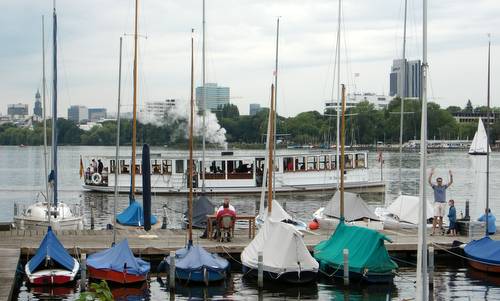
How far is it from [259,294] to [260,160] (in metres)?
39.0

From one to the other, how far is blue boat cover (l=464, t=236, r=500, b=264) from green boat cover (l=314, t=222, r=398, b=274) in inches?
135

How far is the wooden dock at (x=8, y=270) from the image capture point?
20944mm

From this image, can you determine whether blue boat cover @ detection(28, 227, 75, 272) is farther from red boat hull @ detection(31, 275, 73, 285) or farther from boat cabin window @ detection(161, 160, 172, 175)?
boat cabin window @ detection(161, 160, 172, 175)

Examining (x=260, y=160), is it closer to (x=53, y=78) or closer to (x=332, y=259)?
(x=53, y=78)

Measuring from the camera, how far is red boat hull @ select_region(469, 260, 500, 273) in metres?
26.5

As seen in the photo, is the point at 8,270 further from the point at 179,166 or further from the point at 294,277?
the point at 179,166

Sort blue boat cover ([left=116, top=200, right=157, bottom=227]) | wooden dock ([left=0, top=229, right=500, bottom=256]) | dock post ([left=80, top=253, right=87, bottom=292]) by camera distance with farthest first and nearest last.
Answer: blue boat cover ([left=116, top=200, right=157, bottom=227])
wooden dock ([left=0, top=229, right=500, bottom=256])
dock post ([left=80, top=253, right=87, bottom=292])

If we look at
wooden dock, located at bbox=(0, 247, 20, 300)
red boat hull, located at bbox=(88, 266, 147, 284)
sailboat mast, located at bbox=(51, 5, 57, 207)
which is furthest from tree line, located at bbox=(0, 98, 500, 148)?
red boat hull, located at bbox=(88, 266, 147, 284)

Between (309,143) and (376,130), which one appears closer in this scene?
(309,143)

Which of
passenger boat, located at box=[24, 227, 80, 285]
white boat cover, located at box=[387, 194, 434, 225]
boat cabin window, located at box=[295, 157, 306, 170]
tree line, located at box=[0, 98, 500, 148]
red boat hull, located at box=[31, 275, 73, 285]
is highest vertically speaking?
tree line, located at box=[0, 98, 500, 148]

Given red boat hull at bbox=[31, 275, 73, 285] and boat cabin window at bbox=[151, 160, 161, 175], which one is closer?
red boat hull at bbox=[31, 275, 73, 285]

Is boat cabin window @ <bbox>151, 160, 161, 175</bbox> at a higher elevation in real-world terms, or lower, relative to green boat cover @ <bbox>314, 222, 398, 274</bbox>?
higher

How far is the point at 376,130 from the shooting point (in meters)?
186

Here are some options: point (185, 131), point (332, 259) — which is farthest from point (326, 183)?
point (185, 131)
